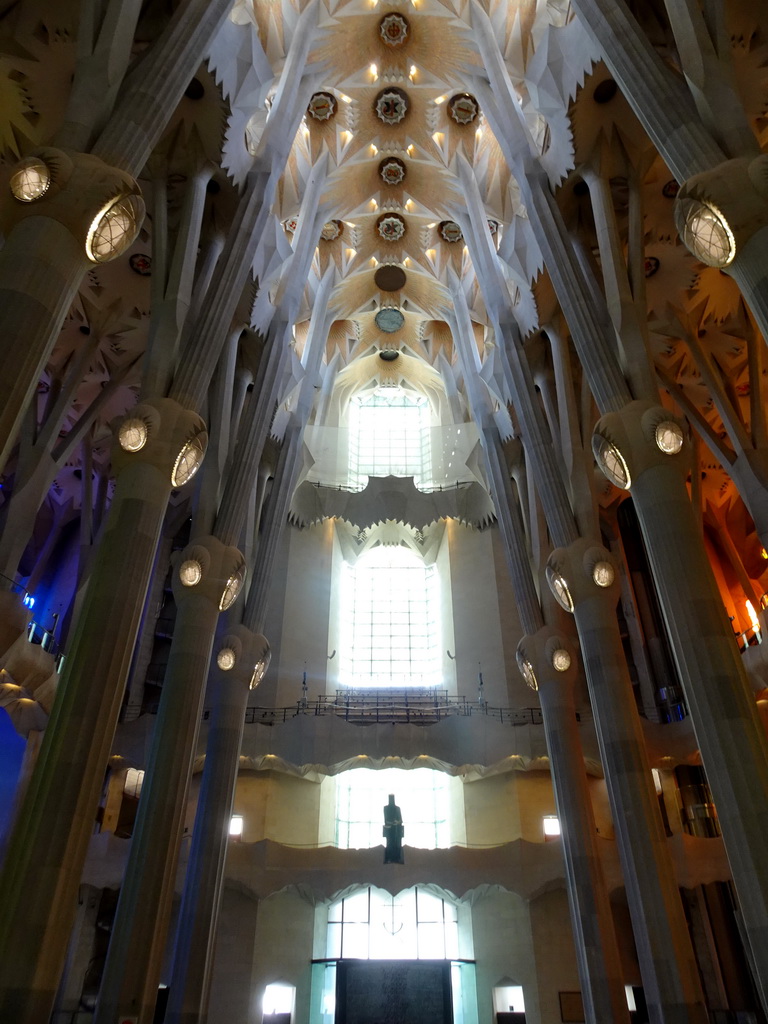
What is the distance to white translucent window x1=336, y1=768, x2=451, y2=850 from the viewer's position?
19734 mm

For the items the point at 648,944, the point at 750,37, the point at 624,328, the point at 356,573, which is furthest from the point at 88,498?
the point at 750,37

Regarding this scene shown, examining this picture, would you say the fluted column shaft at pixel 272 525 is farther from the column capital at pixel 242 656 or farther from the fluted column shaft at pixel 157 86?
the fluted column shaft at pixel 157 86

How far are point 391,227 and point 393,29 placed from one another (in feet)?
19.6

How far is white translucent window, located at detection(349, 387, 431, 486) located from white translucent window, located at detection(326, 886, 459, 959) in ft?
44.6

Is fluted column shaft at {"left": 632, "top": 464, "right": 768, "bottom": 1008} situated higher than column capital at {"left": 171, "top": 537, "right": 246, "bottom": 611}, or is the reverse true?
column capital at {"left": 171, "top": 537, "right": 246, "bottom": 611}

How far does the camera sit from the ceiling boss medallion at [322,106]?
2033 centimetres

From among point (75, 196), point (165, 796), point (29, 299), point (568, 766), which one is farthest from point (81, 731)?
point (568, 766)

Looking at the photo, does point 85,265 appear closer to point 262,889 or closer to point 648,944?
point 648,944

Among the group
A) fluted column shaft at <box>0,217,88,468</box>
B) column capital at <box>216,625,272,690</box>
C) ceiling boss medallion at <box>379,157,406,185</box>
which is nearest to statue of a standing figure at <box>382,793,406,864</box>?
column capital at <box>216,625,272,690</box>

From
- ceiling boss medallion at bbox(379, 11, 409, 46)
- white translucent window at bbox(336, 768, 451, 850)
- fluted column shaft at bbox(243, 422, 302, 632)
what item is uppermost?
ceiling boss medallion at bbox(379, 11, 409, 46)

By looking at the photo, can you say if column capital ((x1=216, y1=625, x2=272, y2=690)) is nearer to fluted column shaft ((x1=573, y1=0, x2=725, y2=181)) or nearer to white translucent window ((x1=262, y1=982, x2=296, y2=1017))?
white translucent window ((x1=262, y1=982, x2=296, y2=1017))

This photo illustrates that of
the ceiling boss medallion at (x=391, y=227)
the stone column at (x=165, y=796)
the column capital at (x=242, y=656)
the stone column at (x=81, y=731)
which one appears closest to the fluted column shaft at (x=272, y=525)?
the column capital at (x=242, y=656)

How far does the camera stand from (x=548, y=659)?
53.8 feet

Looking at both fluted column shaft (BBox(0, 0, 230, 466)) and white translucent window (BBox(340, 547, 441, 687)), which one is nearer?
fluted column shaft (BBox(0, 0, 230, 466))
